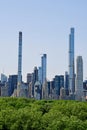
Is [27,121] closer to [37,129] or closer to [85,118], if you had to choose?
[37,129]

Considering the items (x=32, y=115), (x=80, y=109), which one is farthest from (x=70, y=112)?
(x=32, y=115)

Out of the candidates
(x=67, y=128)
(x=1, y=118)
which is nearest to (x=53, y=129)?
(x=67, y=128)

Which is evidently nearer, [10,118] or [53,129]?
[53,129]

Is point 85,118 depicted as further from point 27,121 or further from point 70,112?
point 27,121

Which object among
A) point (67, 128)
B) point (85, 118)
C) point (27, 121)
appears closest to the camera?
point (67, 128)

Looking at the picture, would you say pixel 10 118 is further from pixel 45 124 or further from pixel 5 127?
pixel 45 124

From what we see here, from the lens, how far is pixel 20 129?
67.4m

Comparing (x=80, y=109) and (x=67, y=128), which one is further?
(x=80, y=109)

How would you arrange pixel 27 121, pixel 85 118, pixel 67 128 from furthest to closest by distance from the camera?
pixel 85 118, pixel 27 121, pixel 67 128

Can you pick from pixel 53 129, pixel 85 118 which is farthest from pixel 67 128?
pixel 85 118

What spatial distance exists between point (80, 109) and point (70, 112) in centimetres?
243

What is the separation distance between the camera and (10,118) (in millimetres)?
70875

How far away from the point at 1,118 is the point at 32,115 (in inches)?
209

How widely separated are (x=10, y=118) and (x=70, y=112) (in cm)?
1885
